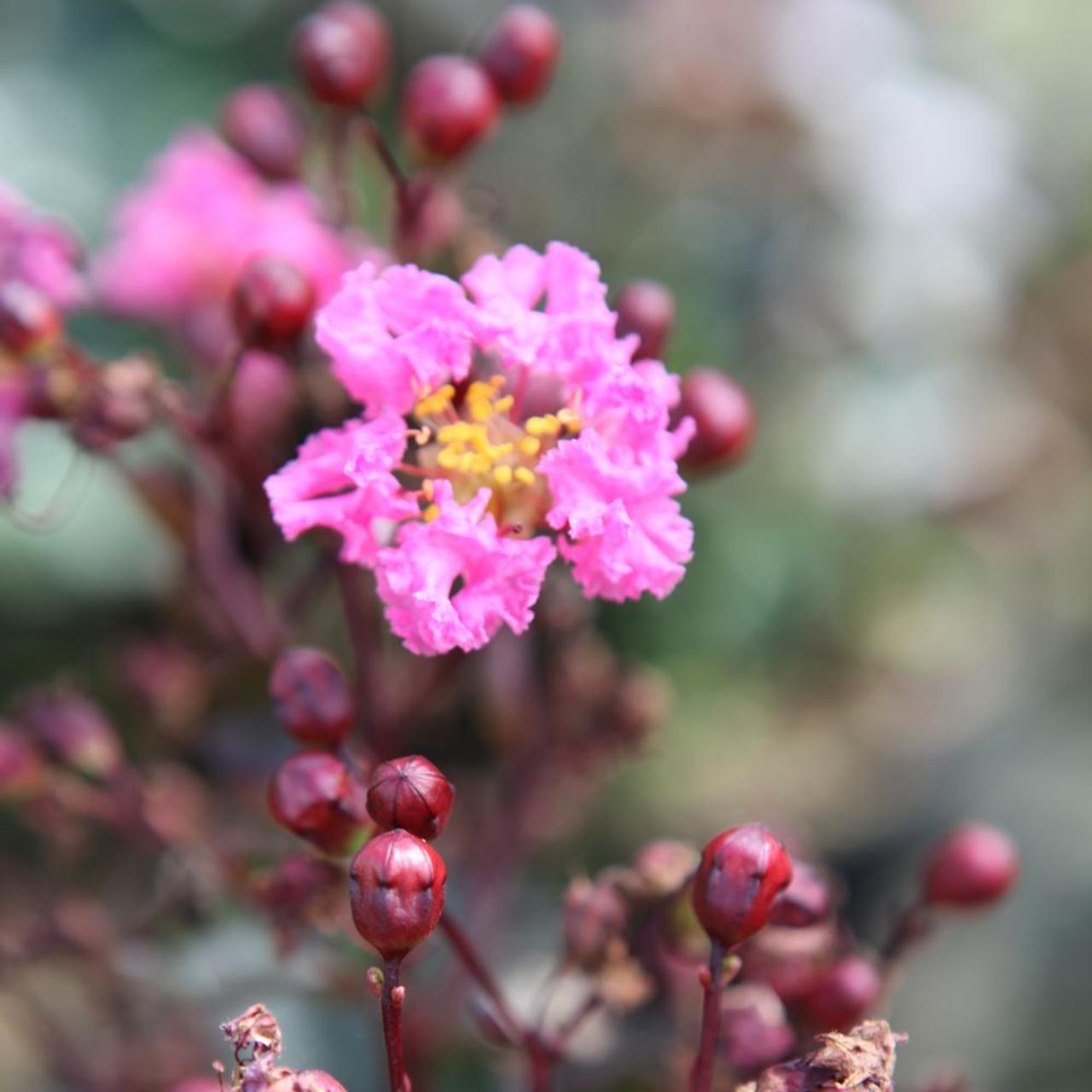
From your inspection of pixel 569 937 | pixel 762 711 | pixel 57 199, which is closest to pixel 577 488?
pixel 569 937

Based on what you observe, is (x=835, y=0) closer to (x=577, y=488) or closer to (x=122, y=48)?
(x=122, y=48)

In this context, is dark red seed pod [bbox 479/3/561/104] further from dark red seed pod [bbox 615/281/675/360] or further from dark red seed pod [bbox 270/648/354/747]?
dark red seed pod [bbox 270/648/354/747]

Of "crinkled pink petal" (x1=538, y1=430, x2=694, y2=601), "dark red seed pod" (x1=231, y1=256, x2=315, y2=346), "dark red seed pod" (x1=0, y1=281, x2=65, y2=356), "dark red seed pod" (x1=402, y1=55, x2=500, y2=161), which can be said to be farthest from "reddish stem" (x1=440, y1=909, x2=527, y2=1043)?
"dark red seed pod" (x1=402, y1=55, x2=500, y2=161)

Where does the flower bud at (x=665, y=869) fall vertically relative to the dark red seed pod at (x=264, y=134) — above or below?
below

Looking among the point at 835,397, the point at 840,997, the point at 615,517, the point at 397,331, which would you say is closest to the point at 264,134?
the point at 397,331

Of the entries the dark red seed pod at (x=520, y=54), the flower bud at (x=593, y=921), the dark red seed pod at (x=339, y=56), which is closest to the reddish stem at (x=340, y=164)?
the dark red seed pod at (x=339, y=56)

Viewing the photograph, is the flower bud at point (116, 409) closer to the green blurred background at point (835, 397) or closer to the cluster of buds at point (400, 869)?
the cluster of buds at point (400, 869)
